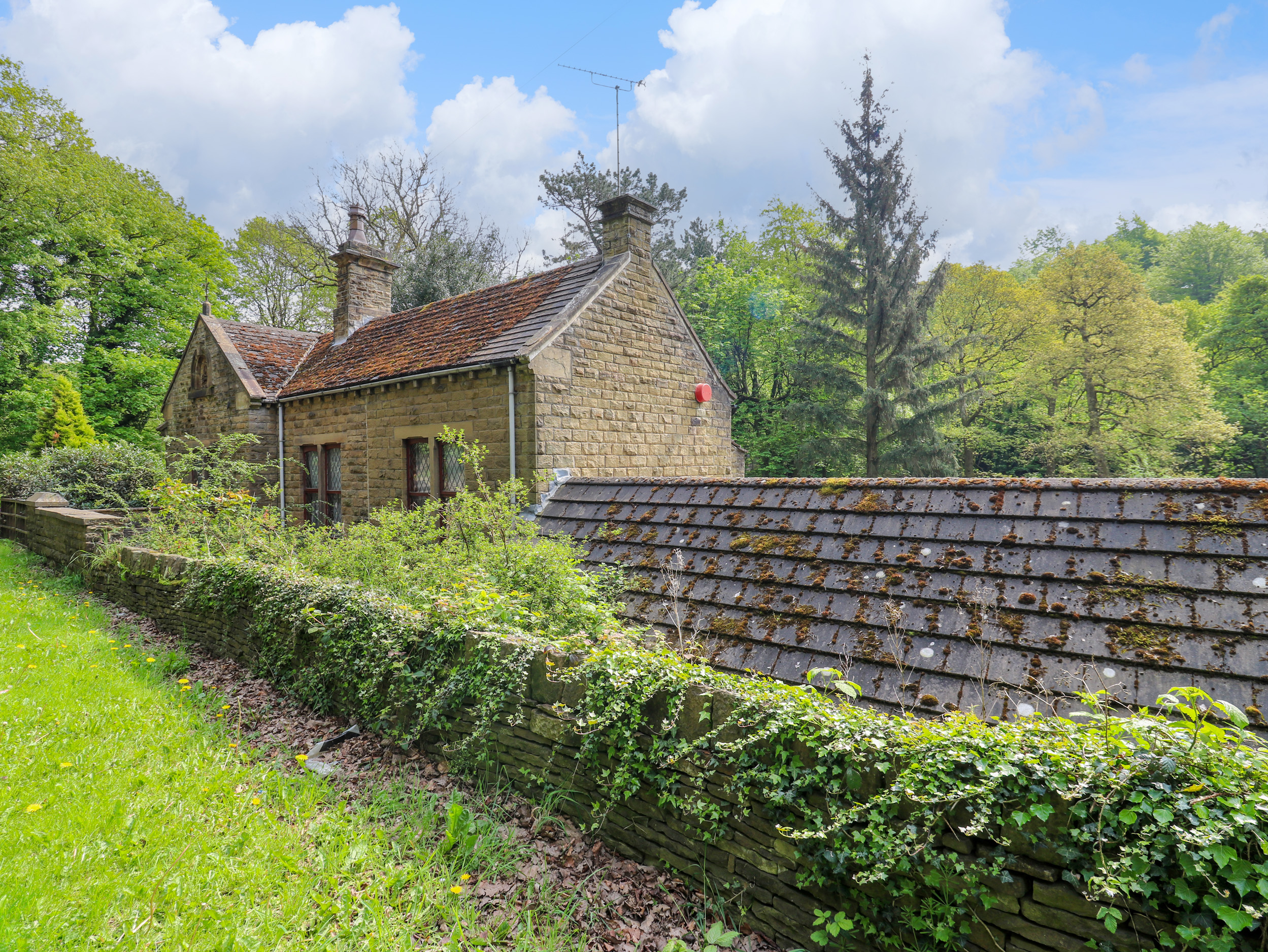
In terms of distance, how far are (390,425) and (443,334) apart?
2.19m

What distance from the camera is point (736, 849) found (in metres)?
3.21

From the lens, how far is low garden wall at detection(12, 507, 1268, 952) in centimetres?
211

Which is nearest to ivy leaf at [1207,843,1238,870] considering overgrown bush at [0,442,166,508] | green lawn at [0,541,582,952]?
green lawn at [0,541,582,952]

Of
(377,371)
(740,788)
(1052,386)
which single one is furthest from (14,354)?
(1052,386)

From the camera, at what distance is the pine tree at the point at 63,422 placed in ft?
69.6

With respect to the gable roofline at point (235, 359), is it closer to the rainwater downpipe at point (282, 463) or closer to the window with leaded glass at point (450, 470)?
the rainwater downpipe at point (282, 463)

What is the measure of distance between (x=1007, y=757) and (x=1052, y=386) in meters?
29.3

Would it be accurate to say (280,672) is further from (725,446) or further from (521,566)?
(725,446)

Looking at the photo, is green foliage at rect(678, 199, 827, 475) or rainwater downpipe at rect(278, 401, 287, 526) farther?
green foliage at rect(678, 199, 827, 475)

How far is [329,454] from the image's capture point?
1441 centimetres

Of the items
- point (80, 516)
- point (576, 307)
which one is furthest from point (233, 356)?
point (576, 307)

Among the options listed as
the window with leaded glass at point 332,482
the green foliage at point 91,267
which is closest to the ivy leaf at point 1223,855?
the window with leaded glass at point 332,482

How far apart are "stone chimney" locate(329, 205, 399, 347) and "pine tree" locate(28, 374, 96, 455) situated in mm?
11692

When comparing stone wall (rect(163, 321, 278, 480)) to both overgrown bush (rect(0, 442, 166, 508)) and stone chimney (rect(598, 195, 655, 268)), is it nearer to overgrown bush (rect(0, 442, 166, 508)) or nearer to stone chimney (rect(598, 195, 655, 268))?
overgrown bush (rect(0, 442, 166, 508))
